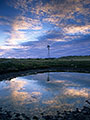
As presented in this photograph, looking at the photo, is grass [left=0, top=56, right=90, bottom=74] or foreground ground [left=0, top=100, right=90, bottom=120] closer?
foreground ground [left=0, top=100, right=90, bottom=120]

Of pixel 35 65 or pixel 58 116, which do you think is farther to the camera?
pixel 35 65

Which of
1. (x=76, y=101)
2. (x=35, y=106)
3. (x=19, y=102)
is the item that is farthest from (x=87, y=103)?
(x=19, y=102)

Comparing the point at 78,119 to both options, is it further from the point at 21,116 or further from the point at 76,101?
the point at 21,116

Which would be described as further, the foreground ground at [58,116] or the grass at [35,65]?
the grass at [35,65]

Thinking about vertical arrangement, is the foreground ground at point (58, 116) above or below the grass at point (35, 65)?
below

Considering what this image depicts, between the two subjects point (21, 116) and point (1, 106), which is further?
point (1, 106)

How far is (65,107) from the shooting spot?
1101 cm

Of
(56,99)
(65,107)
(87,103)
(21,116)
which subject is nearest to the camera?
(21,116)

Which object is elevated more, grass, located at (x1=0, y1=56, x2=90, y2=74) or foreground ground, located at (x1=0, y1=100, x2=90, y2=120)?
grass, located at (x1=0, y1=56, x2=90, y2=74)

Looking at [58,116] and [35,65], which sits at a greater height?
[35,65]

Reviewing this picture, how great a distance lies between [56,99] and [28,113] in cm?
444

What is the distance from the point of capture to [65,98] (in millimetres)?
13430

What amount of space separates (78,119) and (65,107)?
2.36 metres

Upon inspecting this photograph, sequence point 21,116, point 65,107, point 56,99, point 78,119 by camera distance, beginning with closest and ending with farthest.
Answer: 1. point 78,119
2. point 21,116
3. point 65,107
4. point 56,99
